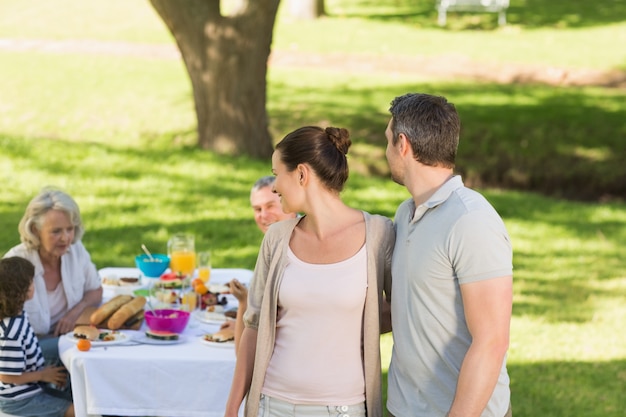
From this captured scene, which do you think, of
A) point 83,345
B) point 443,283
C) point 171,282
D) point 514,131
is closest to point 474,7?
point 514,131

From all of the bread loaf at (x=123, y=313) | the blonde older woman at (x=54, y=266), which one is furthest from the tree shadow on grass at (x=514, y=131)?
the bread loaf at (x=123, y=313)

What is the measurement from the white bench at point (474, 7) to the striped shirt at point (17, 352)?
725 inches

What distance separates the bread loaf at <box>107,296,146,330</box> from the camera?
450 centimetres

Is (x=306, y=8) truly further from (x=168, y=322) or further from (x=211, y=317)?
(x=168, y=322)

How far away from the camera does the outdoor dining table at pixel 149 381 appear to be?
4.16 m

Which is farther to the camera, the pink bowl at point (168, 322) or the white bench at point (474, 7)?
the white bench at point (474, 7)

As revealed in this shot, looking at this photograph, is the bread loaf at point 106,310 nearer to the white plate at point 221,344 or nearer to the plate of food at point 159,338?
the plate of food at point 159,338

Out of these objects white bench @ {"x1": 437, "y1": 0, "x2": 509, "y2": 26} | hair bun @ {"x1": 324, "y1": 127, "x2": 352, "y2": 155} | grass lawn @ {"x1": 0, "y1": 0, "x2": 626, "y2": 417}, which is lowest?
grass lawn @ {"x1": 0, "y1": 0, "x2": 626, "y2": 417}

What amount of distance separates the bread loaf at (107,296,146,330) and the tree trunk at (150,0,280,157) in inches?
280

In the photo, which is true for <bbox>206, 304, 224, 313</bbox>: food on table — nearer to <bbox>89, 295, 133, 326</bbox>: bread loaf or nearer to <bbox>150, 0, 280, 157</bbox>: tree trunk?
<bbox>89, 295, 133, 326</bbox>: bread loaf

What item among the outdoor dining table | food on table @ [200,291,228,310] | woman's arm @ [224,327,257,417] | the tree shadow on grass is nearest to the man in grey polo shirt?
woman's arm @ [224,327,257,417]

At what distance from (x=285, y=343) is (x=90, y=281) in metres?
2.20

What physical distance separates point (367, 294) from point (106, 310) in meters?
1.91

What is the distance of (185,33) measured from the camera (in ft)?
37.6
